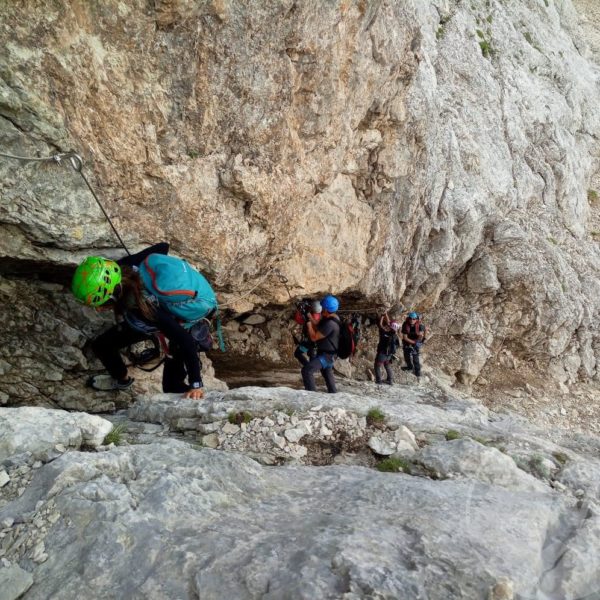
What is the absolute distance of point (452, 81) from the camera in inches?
687

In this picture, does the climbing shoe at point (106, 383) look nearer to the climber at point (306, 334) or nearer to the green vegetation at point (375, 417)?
the climber at point (306, 334)

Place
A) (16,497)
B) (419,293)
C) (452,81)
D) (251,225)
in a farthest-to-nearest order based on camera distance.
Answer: (452,81) < (419,293) < (251,225) < (16,497)

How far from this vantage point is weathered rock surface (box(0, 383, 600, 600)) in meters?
3.05

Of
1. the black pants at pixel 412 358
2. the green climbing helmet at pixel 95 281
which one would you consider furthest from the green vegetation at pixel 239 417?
the black pants at pixel 412 358

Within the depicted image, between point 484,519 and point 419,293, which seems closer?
point 484,519

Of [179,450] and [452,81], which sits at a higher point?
[452,81]

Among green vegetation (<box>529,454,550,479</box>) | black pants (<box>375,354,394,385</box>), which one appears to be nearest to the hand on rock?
green vegetation (<box>529,454,550,479</box>)

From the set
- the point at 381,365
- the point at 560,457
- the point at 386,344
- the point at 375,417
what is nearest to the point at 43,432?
the point at 375,417

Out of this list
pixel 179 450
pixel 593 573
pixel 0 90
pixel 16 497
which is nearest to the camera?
pixel 593 573

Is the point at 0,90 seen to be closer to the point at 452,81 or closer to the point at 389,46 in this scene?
the point at 389,46

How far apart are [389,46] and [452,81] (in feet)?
29.6

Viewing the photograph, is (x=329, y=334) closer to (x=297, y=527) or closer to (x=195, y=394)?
(x=195, y=394)

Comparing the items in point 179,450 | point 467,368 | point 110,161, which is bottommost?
point 467,368

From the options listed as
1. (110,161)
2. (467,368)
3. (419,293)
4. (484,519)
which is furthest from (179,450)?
(467,368)
